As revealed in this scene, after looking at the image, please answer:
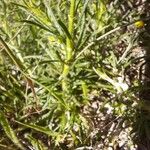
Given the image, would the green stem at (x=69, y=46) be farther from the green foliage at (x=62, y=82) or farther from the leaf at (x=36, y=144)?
the leaf at (x=36, y=144)

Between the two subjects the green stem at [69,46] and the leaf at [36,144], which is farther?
the leaf at [36,144]

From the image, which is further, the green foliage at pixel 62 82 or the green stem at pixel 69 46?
the green foliage at pixel 62 82

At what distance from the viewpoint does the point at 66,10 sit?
1.62m

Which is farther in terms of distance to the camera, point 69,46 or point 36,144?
point 36,144

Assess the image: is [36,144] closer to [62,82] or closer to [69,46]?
[62,82]

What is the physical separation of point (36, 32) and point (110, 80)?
0.43 m

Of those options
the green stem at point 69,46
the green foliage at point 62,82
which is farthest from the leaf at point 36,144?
the green stem at point 69,46

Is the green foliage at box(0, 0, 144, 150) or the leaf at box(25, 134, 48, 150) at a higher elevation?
the green foliage at box(0, 0, 144, 150)

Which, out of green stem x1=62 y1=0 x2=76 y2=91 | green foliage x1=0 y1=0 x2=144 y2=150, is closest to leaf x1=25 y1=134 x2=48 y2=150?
green foliage x1=0 y1=0 x2=144 y2=150

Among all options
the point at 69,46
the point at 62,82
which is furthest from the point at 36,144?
the point at 69,46

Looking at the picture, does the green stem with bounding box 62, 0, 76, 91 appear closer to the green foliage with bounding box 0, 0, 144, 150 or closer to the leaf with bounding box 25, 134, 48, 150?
the green foliage with bounding box 0, 0, 144, 150

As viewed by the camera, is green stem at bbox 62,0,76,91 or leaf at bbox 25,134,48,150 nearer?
green stem at bbox 62,0,76,91

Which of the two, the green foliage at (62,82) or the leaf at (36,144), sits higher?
the green foliage at (62,82)

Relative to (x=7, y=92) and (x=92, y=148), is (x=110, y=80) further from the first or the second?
(x=7, y=92)
